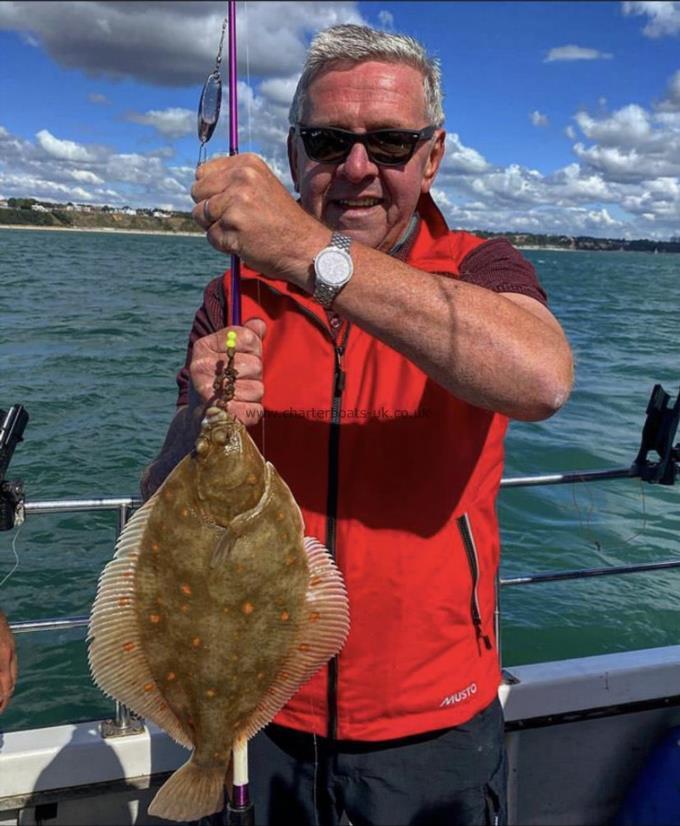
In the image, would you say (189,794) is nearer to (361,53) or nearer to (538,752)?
(538,752)

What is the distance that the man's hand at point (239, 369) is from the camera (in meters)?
2.03

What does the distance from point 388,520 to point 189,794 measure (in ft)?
3.13

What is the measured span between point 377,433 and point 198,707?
3.13ft

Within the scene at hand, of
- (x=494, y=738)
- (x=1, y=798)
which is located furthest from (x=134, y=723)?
(x=494, y=738)

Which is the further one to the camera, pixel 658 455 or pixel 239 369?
pixel 658 455

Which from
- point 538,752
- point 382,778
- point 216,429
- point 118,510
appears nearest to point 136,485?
point 118,510

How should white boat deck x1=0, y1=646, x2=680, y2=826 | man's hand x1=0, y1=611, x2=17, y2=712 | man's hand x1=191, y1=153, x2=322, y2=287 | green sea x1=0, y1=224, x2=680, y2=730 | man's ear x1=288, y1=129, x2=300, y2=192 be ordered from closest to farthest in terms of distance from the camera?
man's hand x1=191, y1=153, x2=322, y2=287 < man's hand x1=0, y1=611, x2=17, y2=712 < man's ear x1=288, y1=129, x2=300, y2=192 < white boat deck x1=0, y1=646, x2=680, y2=826 < green sea x1=0, y1=224, x2=680, y2=730

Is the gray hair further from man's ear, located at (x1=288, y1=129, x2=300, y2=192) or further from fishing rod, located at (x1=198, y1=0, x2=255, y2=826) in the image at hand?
fishing rod, located at (x1=198, y1=0, x2=255, y2=826)

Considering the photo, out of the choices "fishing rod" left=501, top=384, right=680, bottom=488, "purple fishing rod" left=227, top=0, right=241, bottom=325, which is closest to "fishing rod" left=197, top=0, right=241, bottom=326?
"purple fishing rod" left=227, top=0, right=241, bottom=325

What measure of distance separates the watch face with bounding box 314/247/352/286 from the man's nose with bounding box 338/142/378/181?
0.54 m

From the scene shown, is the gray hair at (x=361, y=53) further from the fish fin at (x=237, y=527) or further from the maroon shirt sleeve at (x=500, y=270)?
the fish fin at (x=237, y=527)

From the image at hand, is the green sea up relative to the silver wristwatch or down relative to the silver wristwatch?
down

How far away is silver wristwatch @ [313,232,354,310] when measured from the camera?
6.15ft

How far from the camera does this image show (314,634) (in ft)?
7.11
